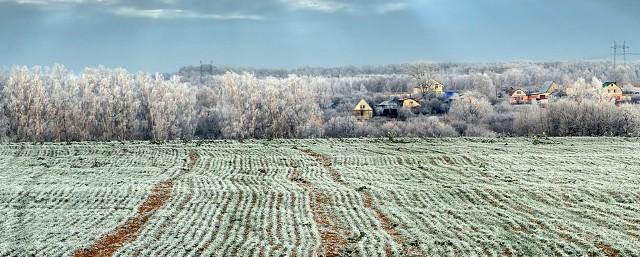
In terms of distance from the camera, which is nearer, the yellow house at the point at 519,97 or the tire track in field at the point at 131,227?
the tire track in field at the point at 131,227

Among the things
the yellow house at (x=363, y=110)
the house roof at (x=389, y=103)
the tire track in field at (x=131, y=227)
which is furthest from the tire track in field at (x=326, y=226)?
the house roof at (x=389, y=103)

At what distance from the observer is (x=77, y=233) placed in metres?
25.5

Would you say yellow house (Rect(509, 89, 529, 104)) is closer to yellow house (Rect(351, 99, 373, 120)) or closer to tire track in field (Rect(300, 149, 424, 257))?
yellow house (Rect(351, 99, 373, 120))

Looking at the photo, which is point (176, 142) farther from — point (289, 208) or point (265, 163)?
point (289, 208)

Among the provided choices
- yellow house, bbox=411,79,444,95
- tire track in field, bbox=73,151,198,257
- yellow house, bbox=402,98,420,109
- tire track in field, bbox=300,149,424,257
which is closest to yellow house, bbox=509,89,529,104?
yellow house, bbox=411,79,444,95

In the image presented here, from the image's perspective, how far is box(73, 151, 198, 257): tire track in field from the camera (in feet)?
74.8

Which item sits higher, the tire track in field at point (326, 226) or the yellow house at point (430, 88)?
the yellow house at point (430, 88)

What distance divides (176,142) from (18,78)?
35427 mm

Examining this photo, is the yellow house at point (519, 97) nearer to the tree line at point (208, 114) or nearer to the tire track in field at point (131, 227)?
the tree line at point (208, 114)

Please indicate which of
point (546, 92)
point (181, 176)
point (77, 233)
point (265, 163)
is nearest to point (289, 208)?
point (77, 233)

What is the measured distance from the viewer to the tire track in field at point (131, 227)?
2281 cm

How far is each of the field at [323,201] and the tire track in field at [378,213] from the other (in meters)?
0.08

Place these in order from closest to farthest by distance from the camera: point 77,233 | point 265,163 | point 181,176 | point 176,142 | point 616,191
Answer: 1. point 77,233
2. point 616,191
3. point 181,176
4. point 265,163
5. point 176,142

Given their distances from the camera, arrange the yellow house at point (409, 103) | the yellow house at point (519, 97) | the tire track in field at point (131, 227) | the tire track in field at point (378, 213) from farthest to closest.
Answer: the yellow house at point (519, 97)
the yellow house at point (409, 103)
the tire track in field at point (131, 227)
the tire track in field at point (378, 213)
